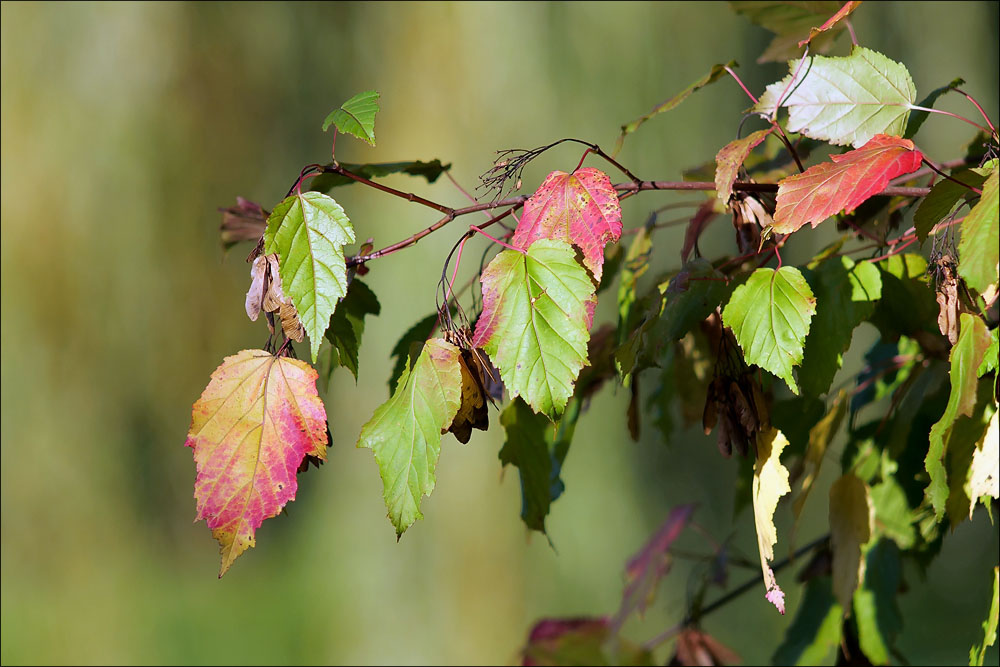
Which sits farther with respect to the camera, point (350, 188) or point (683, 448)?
point (683, 448)

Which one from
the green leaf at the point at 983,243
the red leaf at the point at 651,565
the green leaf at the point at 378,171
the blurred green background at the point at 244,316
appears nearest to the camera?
the green leaf at the point at 983,243

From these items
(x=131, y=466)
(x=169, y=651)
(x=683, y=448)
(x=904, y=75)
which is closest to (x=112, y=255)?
(x=131, y=466)

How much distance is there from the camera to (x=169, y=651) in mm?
1455

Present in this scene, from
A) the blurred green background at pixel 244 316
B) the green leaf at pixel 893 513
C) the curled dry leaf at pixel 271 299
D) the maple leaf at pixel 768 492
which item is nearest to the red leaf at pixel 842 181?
the maple leaf at pixel 768 492

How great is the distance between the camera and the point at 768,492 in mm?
392

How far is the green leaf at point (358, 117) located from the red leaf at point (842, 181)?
0.58ft

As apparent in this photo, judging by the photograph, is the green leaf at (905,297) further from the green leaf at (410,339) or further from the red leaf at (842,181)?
the green leaf at (410,339)

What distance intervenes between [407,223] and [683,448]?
727 mm

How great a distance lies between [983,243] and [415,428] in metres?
0.23

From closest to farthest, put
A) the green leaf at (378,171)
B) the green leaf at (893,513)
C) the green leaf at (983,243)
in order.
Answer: the green leaf at (983,243) < the green leaf at (378,171) < the green leaf at (893,513)

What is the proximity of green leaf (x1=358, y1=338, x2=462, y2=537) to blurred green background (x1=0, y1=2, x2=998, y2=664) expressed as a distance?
1.02 m

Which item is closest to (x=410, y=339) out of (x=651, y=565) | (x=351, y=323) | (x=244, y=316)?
(x=351, y=323)

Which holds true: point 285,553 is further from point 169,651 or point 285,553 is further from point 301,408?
point 301,408

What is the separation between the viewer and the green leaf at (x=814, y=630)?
66 centimetres
